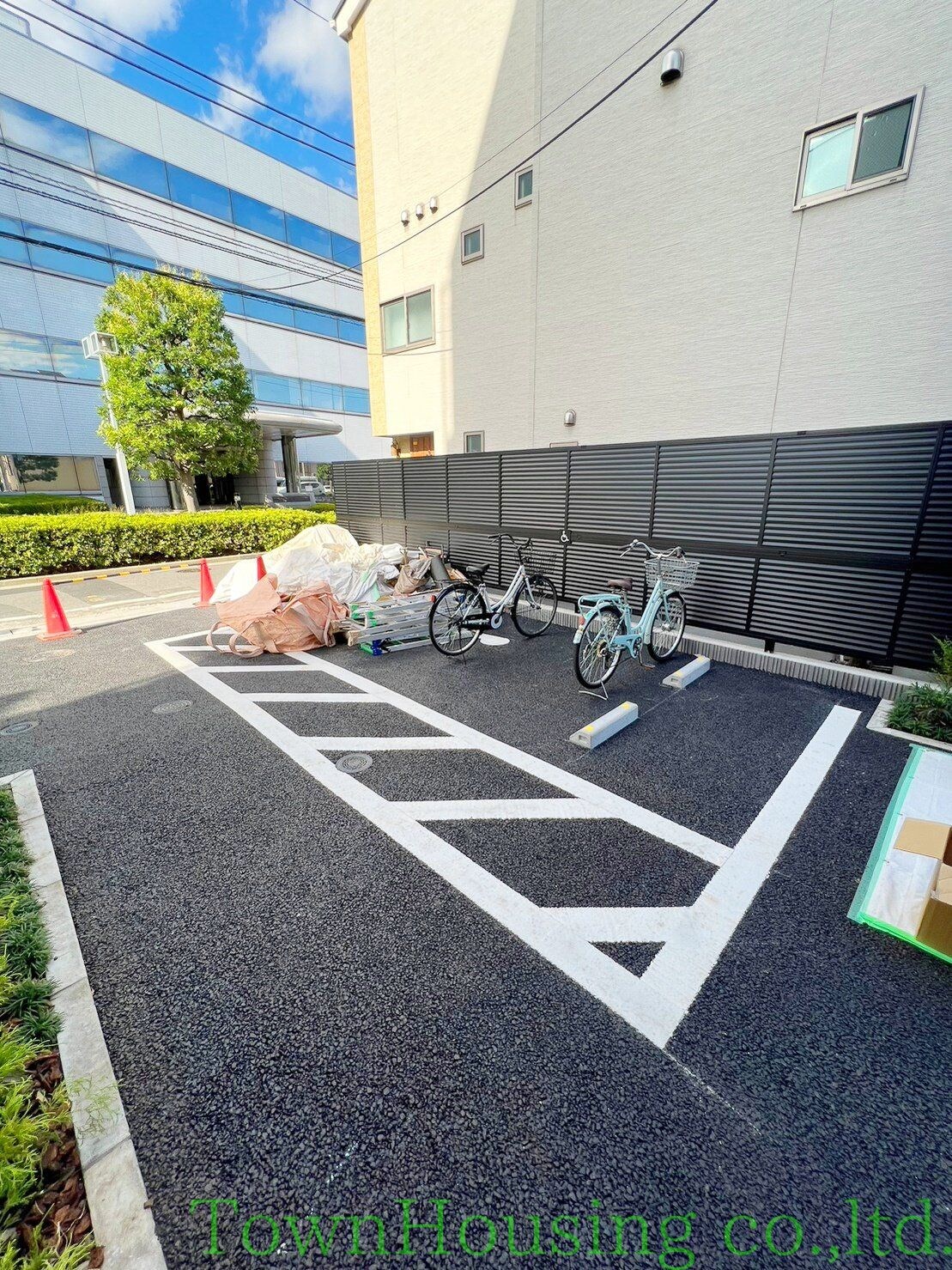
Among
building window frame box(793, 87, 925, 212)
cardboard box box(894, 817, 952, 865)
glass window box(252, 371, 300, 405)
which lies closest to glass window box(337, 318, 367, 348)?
glass window box(252, 371, 300, 405)

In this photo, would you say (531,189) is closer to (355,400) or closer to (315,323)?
(315,323)

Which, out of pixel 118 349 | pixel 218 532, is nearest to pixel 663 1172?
pixel 218 532

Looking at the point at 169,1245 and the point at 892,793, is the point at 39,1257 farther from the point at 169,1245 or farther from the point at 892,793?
the point at 892,793

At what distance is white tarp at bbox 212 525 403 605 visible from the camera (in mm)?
6867

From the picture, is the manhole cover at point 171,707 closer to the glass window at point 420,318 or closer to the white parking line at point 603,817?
the white parking line at point 603,817

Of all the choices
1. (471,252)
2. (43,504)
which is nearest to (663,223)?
(471,252)

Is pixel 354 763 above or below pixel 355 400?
below

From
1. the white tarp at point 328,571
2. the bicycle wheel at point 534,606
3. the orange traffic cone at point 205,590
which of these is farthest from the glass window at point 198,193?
the bicycle wheel at point 534,606

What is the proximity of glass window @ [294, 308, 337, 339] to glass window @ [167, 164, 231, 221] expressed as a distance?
14.2 ft

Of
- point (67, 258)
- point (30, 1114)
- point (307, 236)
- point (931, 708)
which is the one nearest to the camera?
point (30, 1114)

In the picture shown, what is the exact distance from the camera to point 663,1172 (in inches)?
56.7

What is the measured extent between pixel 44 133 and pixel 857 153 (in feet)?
80.9

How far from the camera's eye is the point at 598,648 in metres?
4.67

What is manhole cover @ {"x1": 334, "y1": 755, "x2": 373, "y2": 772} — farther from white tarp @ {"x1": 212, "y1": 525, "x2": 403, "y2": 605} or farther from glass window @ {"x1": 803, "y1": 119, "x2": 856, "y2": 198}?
glass window @ {"x1": 803, "y1": 119, "x2": 856, "y2": 198}
